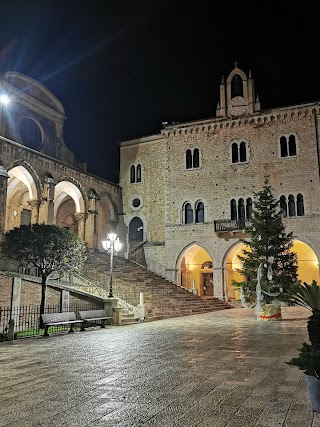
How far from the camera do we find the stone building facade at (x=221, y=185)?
29.9m

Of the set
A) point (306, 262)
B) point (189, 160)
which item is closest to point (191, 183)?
point (189, 160)

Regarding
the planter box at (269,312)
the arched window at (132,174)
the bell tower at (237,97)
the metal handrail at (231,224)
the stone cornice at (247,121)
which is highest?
the bell tower at (237,97)

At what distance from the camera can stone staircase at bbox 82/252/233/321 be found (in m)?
21.7

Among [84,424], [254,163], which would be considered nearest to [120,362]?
[84,424]

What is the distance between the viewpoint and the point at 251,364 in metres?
7.92

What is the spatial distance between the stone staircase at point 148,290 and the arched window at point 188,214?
5662 millimetres

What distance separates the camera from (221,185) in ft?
105

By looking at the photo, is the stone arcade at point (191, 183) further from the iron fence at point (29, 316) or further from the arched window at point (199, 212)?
Answer: the iron fence at point (29, 316)

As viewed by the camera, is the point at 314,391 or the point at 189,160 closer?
the point at 314,391

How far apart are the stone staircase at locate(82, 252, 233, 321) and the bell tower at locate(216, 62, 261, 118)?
14.9 metres

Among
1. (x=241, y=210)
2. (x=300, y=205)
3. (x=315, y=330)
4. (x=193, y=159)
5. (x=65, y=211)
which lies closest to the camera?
(x=315, y=330)

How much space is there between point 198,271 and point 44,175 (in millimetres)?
15286

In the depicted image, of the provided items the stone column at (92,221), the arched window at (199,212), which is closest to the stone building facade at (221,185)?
the arched window at (199,212)

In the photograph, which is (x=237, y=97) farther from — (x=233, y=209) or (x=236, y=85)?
(x=233, y=209)
